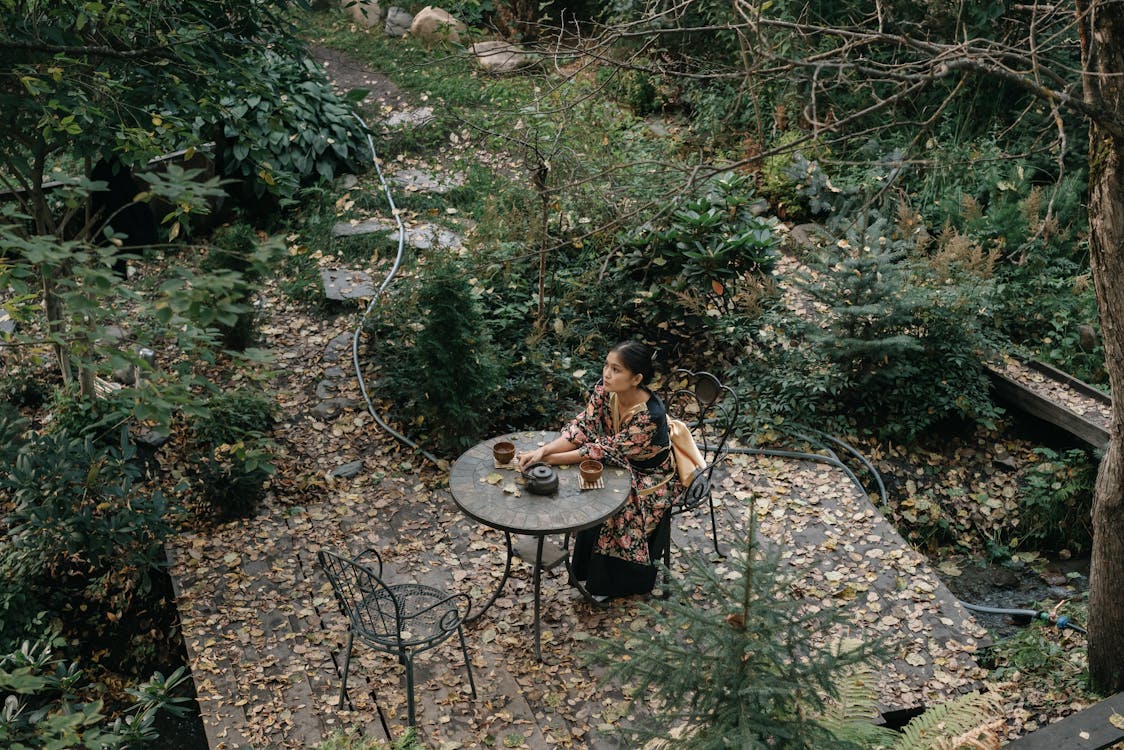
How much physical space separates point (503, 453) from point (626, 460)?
2.14 feet

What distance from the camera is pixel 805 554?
18.8 ft

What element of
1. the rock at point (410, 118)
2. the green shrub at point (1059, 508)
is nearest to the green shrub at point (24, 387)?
the rock at point (410, 118)

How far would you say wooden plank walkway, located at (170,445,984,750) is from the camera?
4539 mm

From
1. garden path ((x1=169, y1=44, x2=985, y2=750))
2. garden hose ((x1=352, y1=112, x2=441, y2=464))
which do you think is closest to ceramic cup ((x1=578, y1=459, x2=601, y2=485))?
garden path ((x1=169, y1=44, x2=985, y2=750))

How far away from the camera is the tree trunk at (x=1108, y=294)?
13.0ft

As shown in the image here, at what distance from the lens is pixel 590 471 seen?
4809 mm

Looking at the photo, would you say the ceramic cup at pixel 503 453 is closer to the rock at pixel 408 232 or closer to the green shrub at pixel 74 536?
the green shrub at pixel 74 536

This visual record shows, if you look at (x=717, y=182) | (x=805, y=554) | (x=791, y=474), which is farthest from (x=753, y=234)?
(x=805, y=554)

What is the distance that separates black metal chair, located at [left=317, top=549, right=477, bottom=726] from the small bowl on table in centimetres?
85

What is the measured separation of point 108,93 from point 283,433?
2.70 m

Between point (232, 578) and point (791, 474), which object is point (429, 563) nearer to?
point (232, 578)

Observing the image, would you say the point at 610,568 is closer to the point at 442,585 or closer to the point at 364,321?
the point at 442,585

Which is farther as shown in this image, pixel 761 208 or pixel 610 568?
pixel 761 208

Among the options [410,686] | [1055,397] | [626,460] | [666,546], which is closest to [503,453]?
[626,460]
